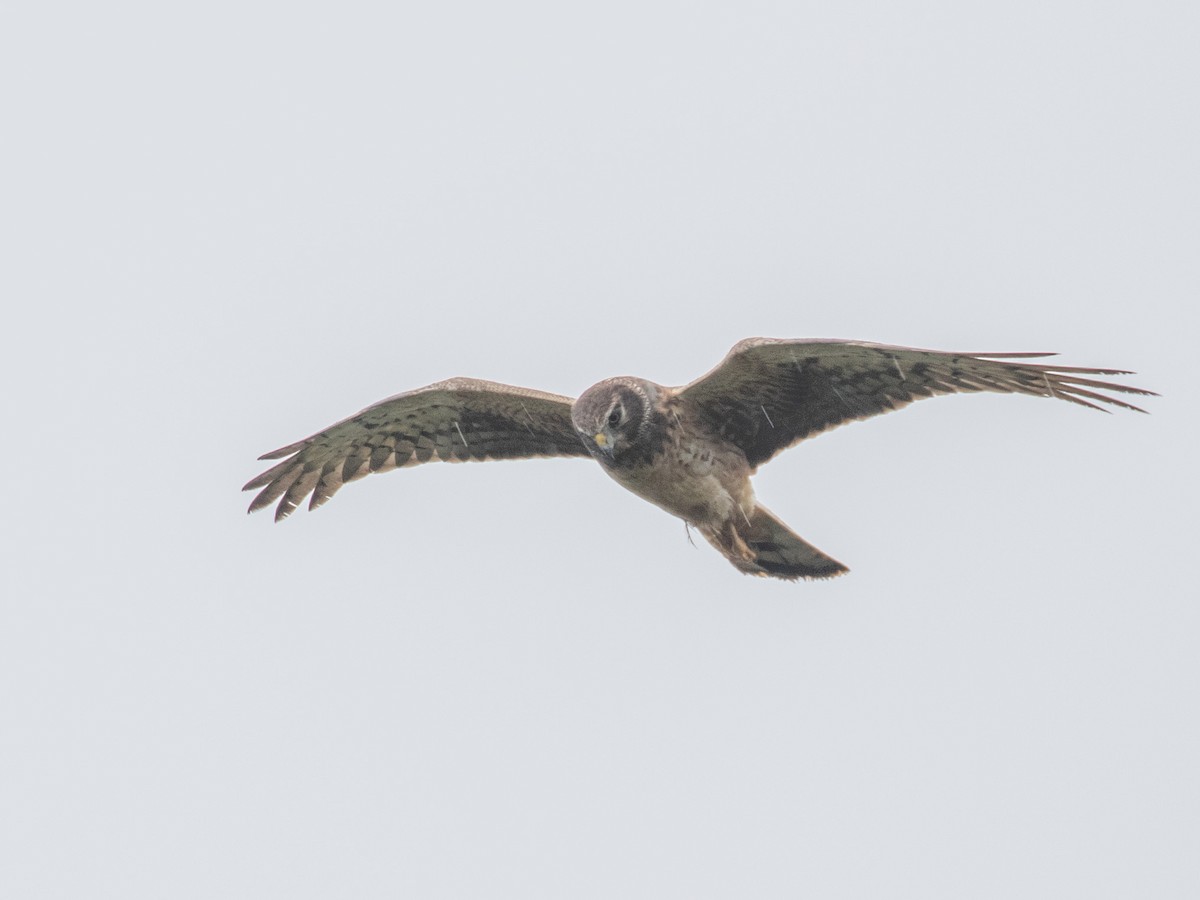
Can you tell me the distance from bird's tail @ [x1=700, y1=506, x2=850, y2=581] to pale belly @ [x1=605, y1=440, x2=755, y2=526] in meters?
0.14

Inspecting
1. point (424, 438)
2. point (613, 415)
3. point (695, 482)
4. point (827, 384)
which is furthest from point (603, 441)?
point (424, 438)

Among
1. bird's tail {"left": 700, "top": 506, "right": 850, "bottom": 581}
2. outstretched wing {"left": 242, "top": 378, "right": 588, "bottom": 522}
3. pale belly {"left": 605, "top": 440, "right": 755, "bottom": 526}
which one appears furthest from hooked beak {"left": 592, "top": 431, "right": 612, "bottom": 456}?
bird's tail {"left": 700, "top": 506, "right": 850, "bottom": 581}

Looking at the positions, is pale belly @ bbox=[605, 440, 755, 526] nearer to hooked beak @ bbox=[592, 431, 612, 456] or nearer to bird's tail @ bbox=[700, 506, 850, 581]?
bird's tail @ bbox=[700, 506, 850, 581]

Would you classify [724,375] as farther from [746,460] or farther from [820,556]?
[820,556]

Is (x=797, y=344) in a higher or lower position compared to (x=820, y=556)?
higher

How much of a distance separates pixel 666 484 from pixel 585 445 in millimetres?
647

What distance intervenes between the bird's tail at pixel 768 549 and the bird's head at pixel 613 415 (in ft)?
3.67

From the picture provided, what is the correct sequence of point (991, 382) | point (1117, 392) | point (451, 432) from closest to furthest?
point (1117, 392) → point (991, 382) → point (451, 432)

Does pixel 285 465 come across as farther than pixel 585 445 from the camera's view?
Yes

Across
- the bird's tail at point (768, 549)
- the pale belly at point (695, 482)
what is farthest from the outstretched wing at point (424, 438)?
the bird's tail at point (768, 549)

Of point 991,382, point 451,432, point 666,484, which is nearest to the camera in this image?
point 991,382

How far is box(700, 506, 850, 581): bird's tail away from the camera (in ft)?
41.5

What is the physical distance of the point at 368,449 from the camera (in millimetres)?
13539

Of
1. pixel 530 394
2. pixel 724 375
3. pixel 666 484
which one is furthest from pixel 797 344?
pixel 530 394
